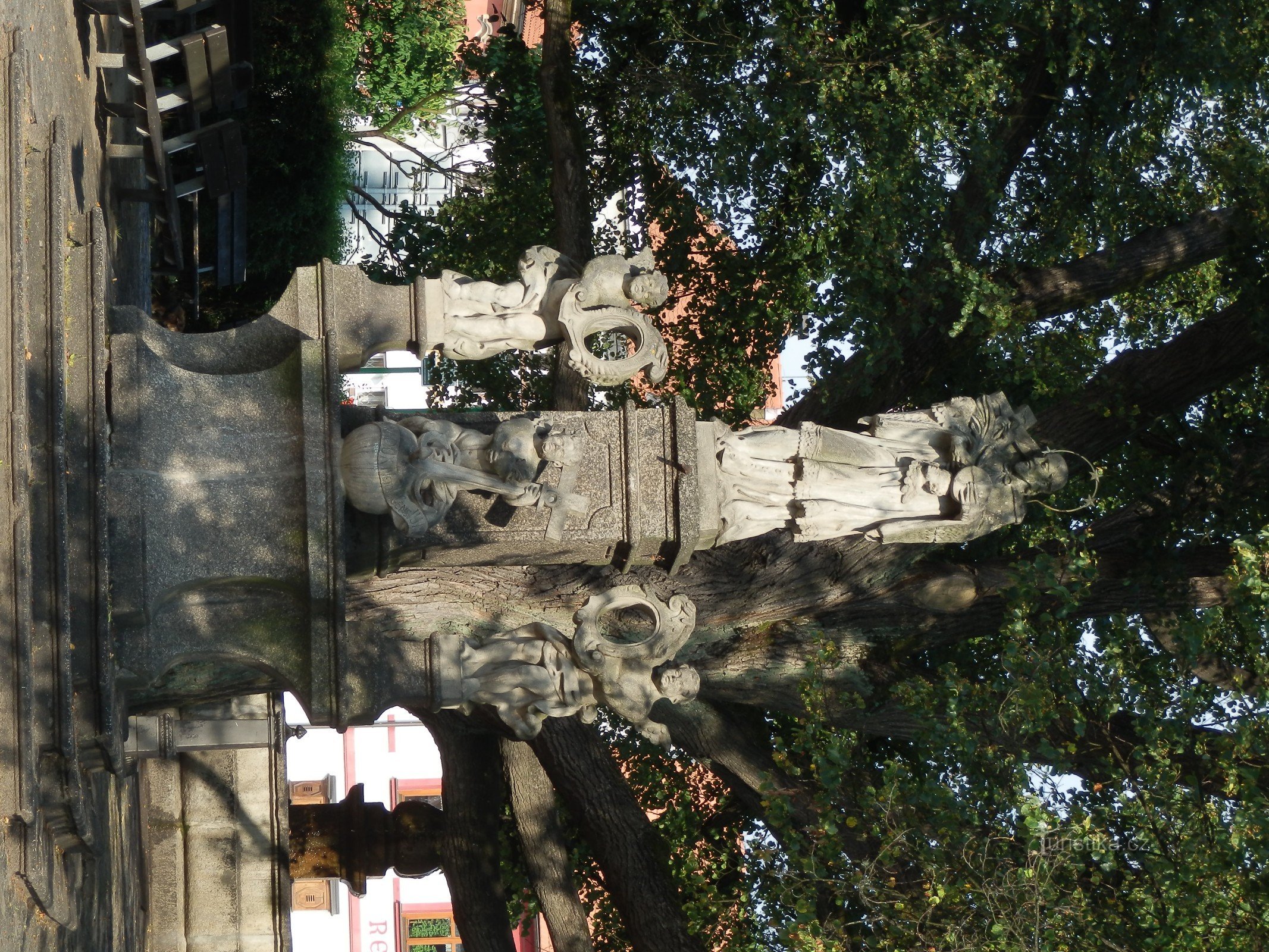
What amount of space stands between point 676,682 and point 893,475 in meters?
1.72

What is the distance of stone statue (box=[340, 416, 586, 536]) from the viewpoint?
702 centimetres

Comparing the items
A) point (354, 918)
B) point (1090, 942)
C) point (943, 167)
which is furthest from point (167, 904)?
point (354, 918)

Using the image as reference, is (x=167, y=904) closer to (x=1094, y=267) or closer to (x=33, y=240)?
(x=33, y=240)

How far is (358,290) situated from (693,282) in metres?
7.16

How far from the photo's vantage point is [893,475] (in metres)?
8.05

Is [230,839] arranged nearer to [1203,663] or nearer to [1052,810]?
[1052,810]

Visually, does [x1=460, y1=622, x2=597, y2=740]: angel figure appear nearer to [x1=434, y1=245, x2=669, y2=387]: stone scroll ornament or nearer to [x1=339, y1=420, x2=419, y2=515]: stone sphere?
[x1=339, y1=420, x2=419, y2=515]: stone sphere

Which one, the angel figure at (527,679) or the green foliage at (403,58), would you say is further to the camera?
the green foliage at (403,58)

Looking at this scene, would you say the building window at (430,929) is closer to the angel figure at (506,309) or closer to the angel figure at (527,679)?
the angel figure at (527,679)

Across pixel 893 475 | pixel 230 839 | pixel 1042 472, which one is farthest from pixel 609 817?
pixel 1042 472

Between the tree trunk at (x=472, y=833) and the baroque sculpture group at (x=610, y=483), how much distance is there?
4.51 meters

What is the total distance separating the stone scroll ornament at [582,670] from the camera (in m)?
7.41

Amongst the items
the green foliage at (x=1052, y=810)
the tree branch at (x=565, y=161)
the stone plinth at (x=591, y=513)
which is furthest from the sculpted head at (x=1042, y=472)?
the tree branch at (x=565, y=161)

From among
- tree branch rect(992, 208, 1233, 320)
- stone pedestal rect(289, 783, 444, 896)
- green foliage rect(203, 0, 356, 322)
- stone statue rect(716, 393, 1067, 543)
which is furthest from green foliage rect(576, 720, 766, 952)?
green foliage rect(203, 0, 356, 322)
